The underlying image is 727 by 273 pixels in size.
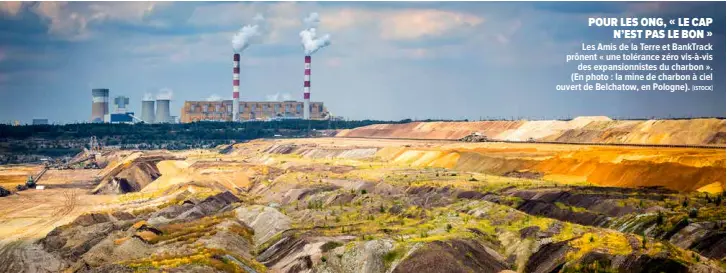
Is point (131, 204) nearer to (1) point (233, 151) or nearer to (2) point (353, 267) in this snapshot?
(2) point (353, 267)

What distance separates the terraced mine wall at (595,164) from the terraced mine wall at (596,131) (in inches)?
484

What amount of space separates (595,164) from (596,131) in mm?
52268

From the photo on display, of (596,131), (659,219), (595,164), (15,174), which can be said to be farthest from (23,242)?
(596,131)

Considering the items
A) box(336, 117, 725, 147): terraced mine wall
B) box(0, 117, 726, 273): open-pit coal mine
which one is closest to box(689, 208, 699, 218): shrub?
box(0, 117, 726, 273): open-pit coal mine

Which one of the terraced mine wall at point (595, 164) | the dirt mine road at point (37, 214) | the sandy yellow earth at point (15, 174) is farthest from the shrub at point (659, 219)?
the sandy yellow earth at point (15, 174)

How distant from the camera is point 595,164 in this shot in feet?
288

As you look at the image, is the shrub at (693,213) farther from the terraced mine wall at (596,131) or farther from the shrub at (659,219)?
the terraced mine wall at (596,131)

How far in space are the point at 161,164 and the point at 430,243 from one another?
274 feet

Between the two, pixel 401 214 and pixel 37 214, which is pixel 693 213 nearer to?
pixel 401 214

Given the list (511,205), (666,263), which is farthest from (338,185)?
(666,263)

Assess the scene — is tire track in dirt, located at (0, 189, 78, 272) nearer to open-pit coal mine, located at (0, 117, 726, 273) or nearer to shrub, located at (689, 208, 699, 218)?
open-pit coal mine, located at (0, 117, 726, 273)

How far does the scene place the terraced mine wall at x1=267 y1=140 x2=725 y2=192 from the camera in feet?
249

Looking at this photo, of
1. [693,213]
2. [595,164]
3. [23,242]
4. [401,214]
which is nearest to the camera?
[693,213]

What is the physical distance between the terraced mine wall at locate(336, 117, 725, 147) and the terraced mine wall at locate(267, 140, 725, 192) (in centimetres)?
1230
